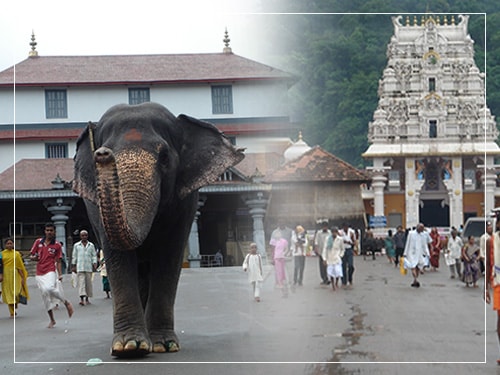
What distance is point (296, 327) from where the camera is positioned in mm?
8711

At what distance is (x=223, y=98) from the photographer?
346 inches

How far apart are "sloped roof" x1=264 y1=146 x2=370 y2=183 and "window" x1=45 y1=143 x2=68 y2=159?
6.06 ft

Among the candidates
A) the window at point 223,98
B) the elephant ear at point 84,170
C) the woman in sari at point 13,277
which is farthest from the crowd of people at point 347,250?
the woman in sari at point 13,277

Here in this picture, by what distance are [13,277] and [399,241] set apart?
4.57 m

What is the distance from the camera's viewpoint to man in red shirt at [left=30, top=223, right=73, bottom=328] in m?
8.88

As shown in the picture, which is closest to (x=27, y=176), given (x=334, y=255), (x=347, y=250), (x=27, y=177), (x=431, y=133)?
(x=27, y=177)

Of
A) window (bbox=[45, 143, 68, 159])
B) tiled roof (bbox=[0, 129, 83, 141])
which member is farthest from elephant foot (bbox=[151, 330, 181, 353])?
tiled roof (bbox=[0, 129, 83, 141])

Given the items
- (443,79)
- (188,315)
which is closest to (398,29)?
(443,79)

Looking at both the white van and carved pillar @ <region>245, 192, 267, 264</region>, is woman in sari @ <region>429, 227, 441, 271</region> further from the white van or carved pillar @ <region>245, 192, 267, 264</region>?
carved pillar @ <region>245, 192, 267, 264</region>

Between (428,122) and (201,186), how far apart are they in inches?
75.1

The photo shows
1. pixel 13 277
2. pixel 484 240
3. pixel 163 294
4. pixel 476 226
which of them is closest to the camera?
pixel 476 226

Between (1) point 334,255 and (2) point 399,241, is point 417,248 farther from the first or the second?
(1) point 334,255

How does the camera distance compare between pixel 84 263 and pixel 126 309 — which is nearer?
pixel 126 309

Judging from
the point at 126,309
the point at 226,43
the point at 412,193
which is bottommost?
the point at 126,309
